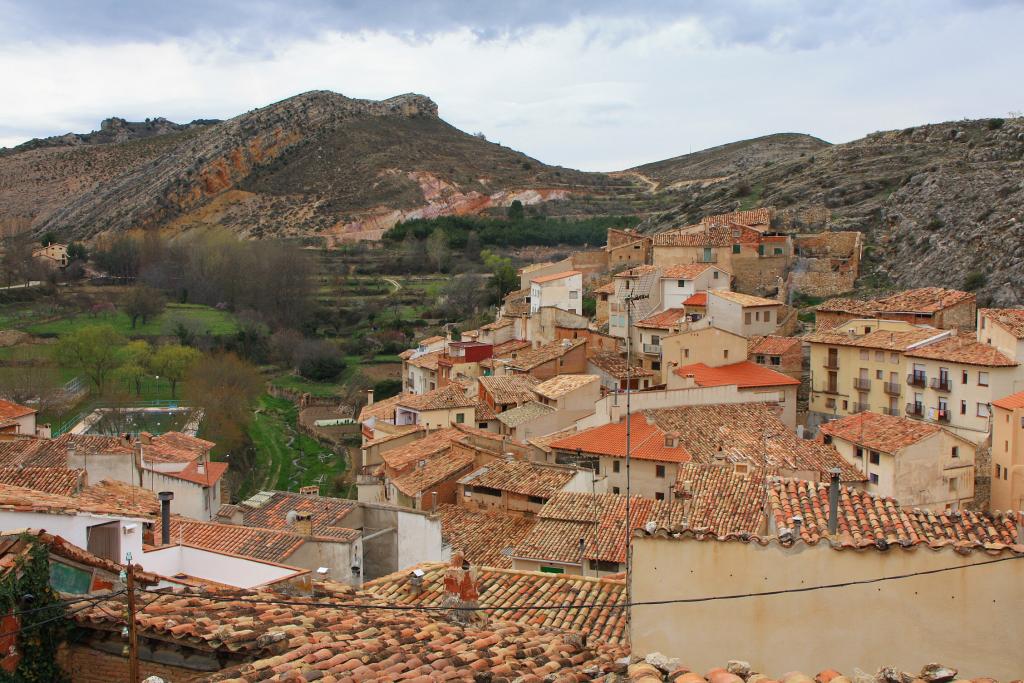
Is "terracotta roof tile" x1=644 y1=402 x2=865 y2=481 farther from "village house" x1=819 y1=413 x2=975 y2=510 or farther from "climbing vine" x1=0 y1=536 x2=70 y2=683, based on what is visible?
"climbing vine" x1=0 y1=536 x2=70 y2=683

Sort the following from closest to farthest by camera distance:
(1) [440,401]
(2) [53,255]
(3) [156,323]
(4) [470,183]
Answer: (1) [440,401], (3) [156,323], (2) [53,255], (4) [470,183]

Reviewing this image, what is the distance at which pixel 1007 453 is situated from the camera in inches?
795

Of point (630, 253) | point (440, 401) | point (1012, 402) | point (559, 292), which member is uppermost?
point (630, 253)

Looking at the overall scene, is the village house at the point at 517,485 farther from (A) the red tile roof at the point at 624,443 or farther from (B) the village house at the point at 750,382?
(B) the village house at the point at 750,382

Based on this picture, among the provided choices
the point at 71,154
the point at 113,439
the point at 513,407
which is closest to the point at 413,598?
the point at 113,439

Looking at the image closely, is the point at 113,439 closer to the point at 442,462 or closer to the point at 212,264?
the point at 442,462

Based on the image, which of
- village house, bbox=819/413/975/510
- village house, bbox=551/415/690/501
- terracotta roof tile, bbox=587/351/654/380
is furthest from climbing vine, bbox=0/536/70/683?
terracotta roof tile, bbox=587/351/654/380

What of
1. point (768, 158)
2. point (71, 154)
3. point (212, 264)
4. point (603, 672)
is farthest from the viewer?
point (71, 154)

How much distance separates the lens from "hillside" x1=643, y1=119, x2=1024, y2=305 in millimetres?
36156

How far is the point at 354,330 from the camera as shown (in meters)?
47.7

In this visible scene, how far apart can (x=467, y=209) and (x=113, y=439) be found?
198 feet

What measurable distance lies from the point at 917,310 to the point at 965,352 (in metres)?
5.25

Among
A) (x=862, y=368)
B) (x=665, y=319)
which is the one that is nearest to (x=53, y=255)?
(x=665, y=319)

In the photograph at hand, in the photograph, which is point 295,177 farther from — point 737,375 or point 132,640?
point 132,640
